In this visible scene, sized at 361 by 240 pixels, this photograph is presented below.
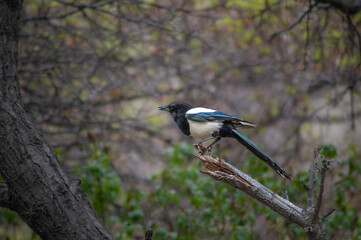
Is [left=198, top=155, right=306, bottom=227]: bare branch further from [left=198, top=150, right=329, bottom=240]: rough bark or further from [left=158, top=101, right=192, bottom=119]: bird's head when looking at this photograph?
[left=158, top=101, right=192, bottom=119]: bird's head

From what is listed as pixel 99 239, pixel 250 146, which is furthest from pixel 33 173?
pixel 250 146

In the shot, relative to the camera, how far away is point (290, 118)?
8789mm

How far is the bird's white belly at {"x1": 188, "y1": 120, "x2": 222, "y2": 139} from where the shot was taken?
4.14 m

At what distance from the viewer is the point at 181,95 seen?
8.78 metres

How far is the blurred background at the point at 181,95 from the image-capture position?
4.20m

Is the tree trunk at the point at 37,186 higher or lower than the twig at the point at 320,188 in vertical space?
higher

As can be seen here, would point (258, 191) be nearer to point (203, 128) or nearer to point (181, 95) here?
point (203, 128)

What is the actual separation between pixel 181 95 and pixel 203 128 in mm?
4638

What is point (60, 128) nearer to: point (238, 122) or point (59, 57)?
point (59, 57)

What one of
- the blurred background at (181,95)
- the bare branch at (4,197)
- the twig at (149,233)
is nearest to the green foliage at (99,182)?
the blurred background at (181,95)

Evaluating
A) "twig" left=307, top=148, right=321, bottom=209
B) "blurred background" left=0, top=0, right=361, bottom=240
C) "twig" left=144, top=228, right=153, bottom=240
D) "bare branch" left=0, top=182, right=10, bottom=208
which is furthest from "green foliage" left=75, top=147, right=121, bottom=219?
"twig" left=307, top=148, right=321, bottom=209

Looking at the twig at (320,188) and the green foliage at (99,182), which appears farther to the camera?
the green foliage at (99,182)

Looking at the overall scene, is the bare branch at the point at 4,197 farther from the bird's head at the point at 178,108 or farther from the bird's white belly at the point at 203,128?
the bird's head at the point at 178,108

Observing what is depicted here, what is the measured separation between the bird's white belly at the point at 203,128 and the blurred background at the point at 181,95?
32 centimetres
